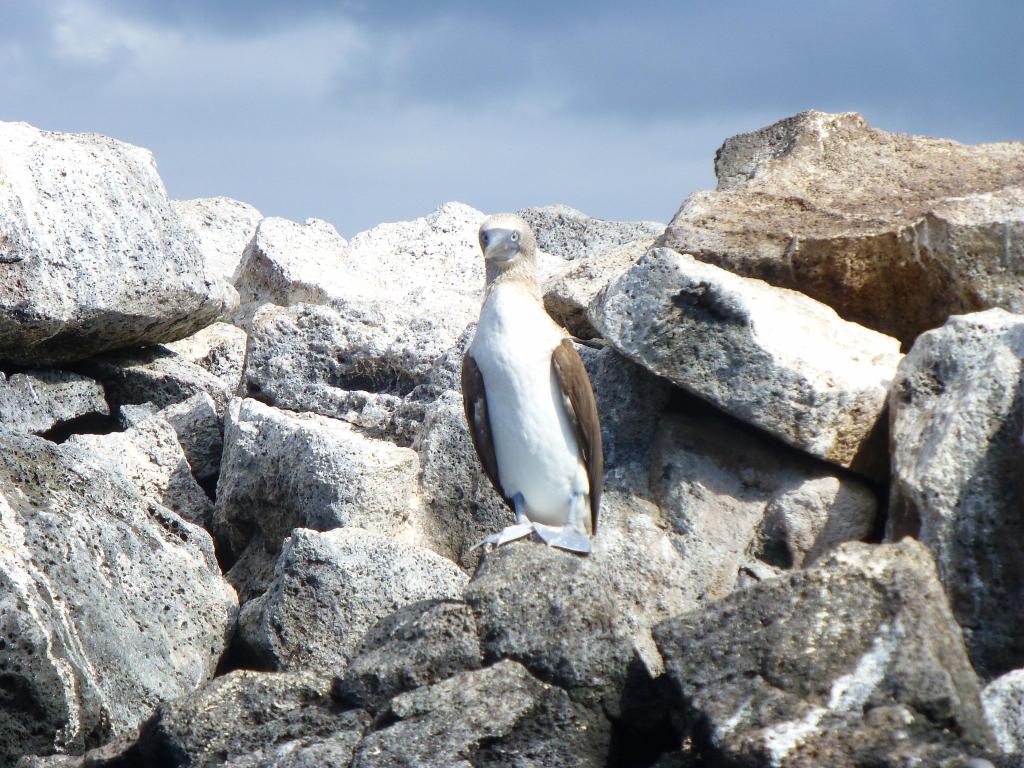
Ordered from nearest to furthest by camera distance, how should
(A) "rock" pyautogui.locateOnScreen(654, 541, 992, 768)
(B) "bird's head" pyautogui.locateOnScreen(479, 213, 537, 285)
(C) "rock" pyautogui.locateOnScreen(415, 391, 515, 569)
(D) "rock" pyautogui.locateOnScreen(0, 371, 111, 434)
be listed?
1. (A) "rock" pyautogui.locateOnScreen(654, 541, 992, 768)
2. (B) "bird's head" pyautogui.locateOnScreen(479, 213, 537, 285)
3. (C) "rock" pyautogui.locateOnScreen(415, 391, 515, 569)
4. (D) "rock" pyautogui.locateOnScreen(0, 371, 111, 434)

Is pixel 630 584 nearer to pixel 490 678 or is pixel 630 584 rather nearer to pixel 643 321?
pixel 643 321

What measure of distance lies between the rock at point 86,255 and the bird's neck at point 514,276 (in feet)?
11.4

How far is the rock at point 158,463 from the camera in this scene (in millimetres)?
8711

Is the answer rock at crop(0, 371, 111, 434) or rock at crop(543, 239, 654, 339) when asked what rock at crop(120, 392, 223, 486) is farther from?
rock at crop(543, 239, 654, 339)

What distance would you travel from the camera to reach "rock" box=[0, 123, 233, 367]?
29.5 feet

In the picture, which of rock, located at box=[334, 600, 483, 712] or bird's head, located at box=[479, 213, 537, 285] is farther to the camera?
bird's head, located at box=[479, 213, 537, 285]

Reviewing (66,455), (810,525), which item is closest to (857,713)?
(810,525)

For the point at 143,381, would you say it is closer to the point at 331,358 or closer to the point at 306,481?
the point at 331,358

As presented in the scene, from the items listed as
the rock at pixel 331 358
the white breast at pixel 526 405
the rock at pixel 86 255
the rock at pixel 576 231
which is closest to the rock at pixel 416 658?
the white breast at pixel 526 405

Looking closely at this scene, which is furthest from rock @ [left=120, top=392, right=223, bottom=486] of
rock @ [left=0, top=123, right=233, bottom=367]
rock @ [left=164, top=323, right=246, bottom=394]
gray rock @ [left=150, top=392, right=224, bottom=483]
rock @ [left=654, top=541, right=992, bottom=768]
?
rock @ [left=654, top=541, right=992, bottom=768]

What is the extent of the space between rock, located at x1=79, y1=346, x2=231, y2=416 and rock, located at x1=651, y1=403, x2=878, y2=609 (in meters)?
3.96

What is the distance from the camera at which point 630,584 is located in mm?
7629

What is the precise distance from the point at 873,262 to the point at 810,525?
216cm

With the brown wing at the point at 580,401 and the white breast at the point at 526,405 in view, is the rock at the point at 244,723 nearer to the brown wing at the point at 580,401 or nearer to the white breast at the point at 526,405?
the white breast at the point at 526,405
